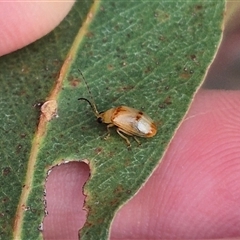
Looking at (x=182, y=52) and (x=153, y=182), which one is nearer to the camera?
(x=182, y=52)

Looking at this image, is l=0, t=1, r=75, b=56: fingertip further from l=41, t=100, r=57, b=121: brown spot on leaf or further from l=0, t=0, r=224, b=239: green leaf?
l=41, t=100, r=57, b=121: brown spot on leaf

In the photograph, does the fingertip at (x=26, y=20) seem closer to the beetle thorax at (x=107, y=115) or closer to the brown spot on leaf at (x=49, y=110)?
the brown spot on leaf at (x=49, y=110)

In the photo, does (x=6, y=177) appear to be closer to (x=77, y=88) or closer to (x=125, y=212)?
(x=77, y=88)

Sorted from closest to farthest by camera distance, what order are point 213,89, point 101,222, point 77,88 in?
point 101,222 < point 77,88 < point 213,89

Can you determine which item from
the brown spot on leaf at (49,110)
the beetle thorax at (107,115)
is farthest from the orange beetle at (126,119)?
the brown spot on leaf at (49,110)

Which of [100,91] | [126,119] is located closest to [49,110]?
[100,91]

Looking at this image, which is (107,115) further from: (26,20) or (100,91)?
(26,20)

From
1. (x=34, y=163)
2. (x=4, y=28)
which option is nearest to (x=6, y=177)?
(x=34, y=163)
